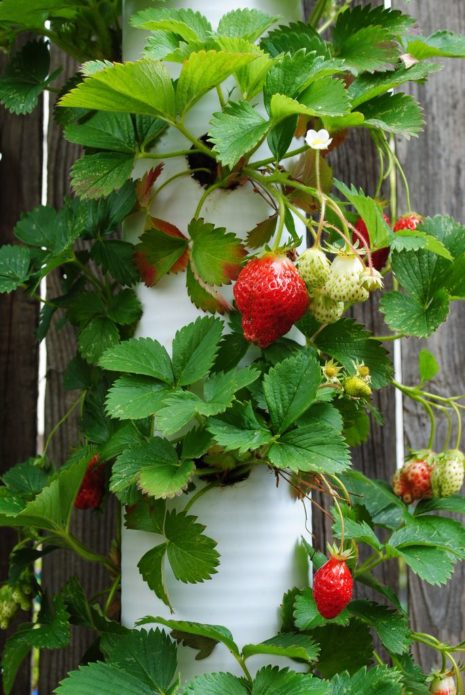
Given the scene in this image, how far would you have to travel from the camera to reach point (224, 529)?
122cm

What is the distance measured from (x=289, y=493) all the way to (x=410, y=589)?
0.50m

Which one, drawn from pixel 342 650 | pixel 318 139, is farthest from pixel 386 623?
pixel 318 139

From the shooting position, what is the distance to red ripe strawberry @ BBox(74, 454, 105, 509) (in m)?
1.40

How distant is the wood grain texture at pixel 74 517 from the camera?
1.66 metres

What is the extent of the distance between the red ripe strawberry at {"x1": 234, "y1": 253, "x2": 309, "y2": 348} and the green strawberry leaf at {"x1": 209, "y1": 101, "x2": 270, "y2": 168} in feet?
0.41

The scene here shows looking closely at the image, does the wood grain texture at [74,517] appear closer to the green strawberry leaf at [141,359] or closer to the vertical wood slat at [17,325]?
the vertical wood slat at [17,325]

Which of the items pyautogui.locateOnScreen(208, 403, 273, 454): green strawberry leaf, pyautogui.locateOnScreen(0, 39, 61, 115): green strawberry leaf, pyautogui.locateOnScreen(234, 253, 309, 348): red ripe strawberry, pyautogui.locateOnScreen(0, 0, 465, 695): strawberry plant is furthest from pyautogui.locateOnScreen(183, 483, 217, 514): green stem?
pyautogui.locateOnScreen(0, 39, 61, 115): green strawberry leaf

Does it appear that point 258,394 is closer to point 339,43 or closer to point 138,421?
point 138,421

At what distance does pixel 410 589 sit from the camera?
5.36 ft

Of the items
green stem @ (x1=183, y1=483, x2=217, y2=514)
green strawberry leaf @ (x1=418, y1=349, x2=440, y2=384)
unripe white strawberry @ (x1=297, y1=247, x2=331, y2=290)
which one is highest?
unripe white strawberry @ (x1=297, y1=247, x2=331, y2=290)

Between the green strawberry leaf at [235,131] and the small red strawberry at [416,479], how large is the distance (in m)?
0.56

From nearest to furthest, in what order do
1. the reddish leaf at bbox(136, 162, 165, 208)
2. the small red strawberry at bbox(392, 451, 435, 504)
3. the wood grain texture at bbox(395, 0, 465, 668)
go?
the reddish leaf at bbox(136, 162, 165, 208)
the small red strawberry at bbox(392, 451, 435, 504)
the wood grain texture at bbox(395, 0, 465, 668)

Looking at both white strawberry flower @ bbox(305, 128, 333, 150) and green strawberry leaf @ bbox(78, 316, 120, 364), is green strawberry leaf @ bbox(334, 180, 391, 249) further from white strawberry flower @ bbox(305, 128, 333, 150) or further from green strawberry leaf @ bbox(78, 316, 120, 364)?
green strawberry leaf @ bbox(78, 316, 120, 364)

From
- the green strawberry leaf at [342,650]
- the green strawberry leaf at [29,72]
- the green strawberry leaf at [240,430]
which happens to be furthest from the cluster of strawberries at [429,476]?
the green strawberry leaf at [29,72]
